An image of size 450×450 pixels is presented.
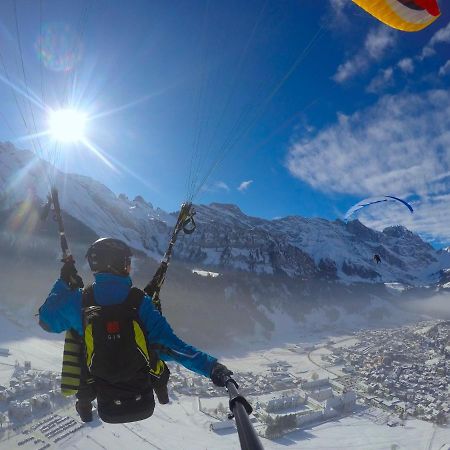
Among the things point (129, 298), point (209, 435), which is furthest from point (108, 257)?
point (209, 435)

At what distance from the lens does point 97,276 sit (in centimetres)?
370

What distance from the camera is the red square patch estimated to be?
330 cm

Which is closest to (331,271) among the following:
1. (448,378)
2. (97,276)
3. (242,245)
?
(242,245)

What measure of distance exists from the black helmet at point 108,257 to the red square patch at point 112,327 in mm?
593

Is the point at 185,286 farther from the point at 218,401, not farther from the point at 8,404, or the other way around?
the point at 8,404

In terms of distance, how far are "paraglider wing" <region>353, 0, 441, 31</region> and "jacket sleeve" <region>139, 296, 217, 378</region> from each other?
33.2 ft

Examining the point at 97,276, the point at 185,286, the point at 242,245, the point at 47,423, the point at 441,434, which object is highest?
the point at 242,245

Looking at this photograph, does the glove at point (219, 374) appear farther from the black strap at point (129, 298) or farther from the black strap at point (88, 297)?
the black strap at point (88, 297)

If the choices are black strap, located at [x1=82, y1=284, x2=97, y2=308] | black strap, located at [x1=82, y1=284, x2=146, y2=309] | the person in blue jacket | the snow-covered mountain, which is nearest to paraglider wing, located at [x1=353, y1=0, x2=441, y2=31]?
the person in blue jacket

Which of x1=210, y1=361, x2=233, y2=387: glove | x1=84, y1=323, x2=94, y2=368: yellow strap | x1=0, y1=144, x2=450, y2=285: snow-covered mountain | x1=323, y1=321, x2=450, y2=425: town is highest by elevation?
x1=0, y1=144, x2=450, y2=285: snow-covered mountain

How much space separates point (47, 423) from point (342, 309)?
390ft

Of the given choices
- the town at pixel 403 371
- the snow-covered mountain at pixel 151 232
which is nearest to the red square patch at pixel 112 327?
the town at pixel 403 371

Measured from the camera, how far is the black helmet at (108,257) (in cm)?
378

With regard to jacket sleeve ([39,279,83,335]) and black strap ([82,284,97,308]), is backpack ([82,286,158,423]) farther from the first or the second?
jacket sleeve ([39,279,83,335])
